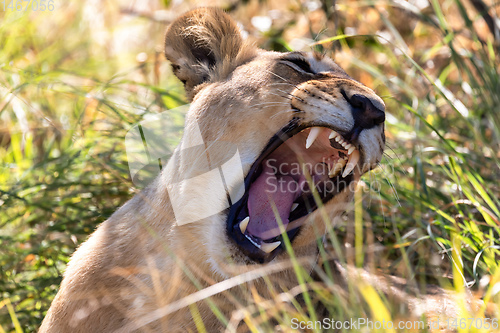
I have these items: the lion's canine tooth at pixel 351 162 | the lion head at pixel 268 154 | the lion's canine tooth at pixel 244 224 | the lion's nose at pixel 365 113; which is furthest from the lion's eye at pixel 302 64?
the lion's canine tooth at pixel 244 224

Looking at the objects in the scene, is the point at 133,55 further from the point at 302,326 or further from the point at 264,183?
the point at 302,326

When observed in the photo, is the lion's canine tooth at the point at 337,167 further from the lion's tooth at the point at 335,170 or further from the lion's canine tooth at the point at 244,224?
the lion's canine tooth at the point at 244,224

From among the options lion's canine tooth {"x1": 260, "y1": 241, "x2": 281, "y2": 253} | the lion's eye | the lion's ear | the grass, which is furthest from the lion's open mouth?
the lion's ear

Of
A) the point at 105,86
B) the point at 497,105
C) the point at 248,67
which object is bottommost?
the point at 497,105

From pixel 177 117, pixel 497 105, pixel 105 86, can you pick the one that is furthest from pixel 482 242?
pixel 105 86

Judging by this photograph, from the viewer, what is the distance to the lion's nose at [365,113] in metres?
2.37

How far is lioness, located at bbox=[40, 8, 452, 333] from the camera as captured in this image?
238cm

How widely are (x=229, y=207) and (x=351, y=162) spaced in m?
0.57

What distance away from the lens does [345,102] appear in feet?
7.91

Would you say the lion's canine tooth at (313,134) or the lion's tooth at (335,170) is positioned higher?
the lion's canine tooth at (313,134)

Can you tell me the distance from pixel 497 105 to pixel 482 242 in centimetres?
109

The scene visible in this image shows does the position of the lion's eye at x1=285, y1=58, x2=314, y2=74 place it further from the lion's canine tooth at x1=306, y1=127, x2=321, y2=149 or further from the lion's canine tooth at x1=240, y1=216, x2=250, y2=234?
the lion's canine tooth at x1=240, y1=216, x2=250, y2=234

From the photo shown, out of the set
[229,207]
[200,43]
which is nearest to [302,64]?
[200,43]

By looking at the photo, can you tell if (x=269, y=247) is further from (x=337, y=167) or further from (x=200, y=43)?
(x=200, y=43)
